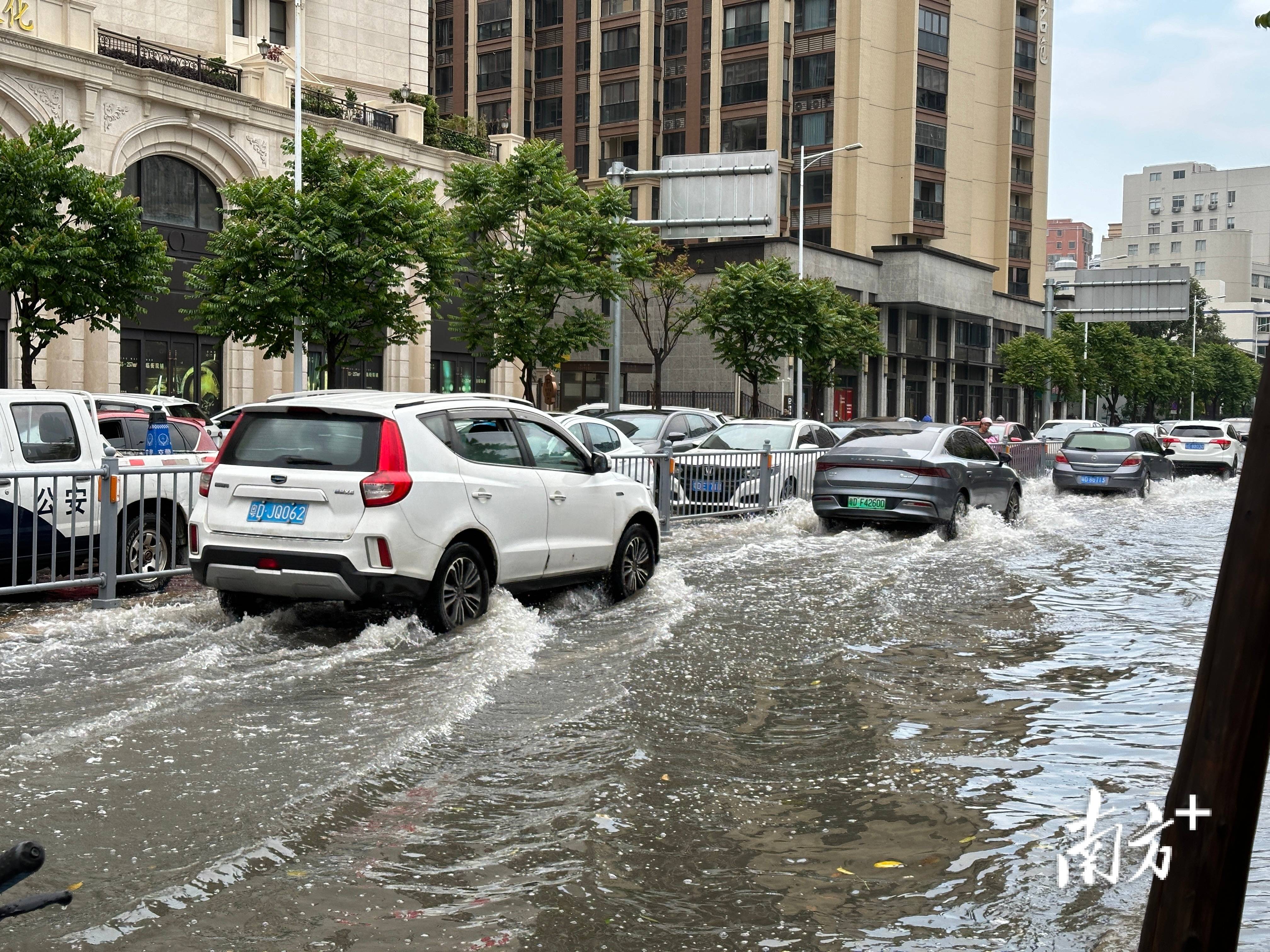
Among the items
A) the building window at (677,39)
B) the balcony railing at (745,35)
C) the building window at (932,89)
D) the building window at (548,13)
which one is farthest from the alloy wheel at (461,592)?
the building window at (548,13)

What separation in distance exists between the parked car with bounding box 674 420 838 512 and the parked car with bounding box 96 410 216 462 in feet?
20.2

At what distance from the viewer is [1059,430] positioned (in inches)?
1614

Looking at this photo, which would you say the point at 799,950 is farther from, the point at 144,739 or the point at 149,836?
the point at 144,739

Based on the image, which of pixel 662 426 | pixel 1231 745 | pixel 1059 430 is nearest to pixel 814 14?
pixel 1059 430

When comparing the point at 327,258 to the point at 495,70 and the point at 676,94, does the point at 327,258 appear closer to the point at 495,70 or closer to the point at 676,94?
the point at 676,94

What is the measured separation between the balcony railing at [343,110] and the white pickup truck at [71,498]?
2966 cm

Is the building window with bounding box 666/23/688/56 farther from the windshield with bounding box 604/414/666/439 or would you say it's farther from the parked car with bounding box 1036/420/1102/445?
the windshield with bounding box 604/414/666/439

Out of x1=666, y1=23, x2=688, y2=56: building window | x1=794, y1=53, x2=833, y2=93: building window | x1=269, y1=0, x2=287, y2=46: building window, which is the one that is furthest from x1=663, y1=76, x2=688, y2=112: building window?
x1=269, y1=0, x2=287, y2=46: building window

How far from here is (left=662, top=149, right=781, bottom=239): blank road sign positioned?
2825 cm

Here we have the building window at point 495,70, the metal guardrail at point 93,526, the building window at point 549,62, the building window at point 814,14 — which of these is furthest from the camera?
the building window at point 495,70

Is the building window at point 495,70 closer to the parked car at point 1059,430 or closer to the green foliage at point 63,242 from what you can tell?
the parked car at point 1059,430

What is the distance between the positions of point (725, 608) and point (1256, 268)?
173046 millimetres

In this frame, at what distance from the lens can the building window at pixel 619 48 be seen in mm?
70750

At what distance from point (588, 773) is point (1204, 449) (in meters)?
32.4
